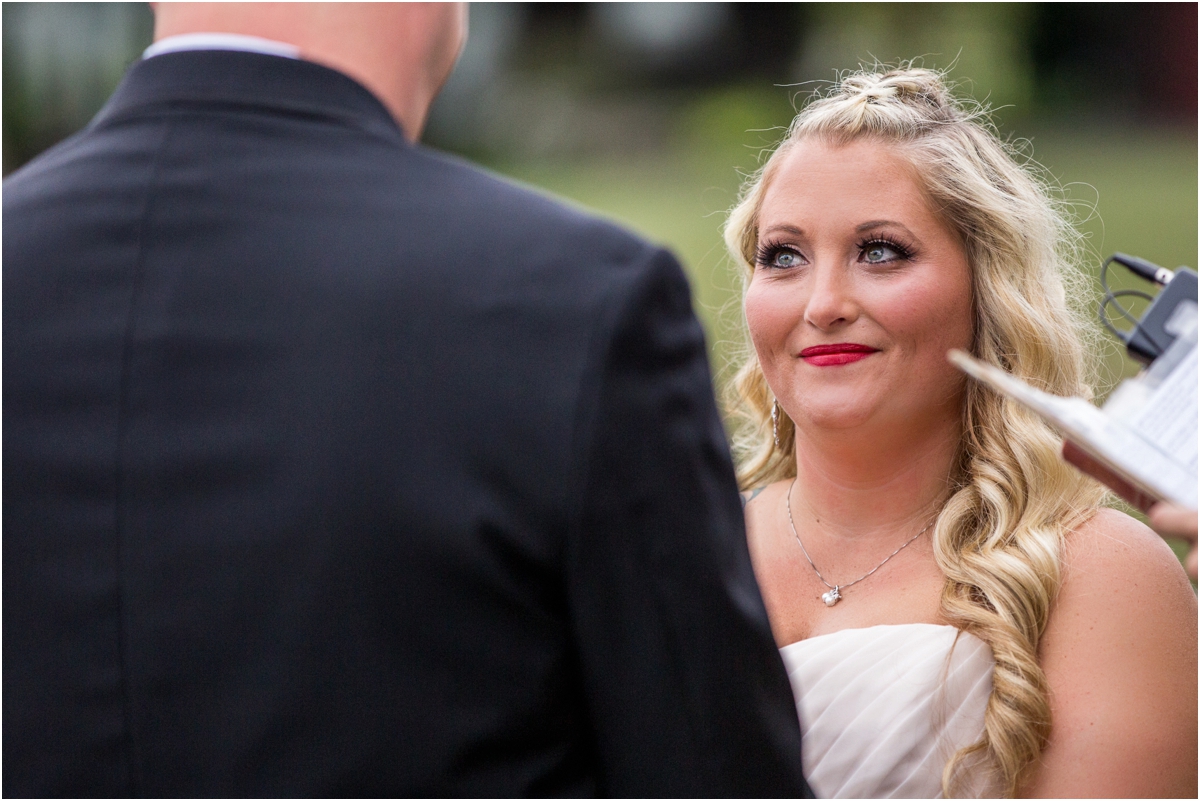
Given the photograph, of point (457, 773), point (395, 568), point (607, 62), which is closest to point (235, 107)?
point (395, 568)

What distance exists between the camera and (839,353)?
8.90 ft

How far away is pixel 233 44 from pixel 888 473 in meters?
2.03

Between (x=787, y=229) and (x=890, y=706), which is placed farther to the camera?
(x=787, y=229)

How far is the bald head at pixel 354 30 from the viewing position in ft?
4.12

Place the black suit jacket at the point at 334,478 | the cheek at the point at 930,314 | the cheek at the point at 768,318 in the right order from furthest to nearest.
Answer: the cheek at the point at 768,318, the cheek at the point at 930,314, the black suit jacket at the point at 334,478

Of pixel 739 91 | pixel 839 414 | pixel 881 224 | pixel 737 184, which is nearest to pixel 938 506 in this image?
pixel 839 414

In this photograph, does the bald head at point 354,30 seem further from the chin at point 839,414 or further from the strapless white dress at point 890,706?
the strapless white dress at point 890,706

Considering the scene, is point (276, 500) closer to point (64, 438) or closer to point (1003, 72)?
point (64, 438)

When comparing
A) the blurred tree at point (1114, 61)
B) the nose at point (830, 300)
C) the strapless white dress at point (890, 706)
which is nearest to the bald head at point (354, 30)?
the nose at point (830, 300)

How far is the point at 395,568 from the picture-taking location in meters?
1.16

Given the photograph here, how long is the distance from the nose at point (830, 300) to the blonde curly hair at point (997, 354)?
292 millimetres

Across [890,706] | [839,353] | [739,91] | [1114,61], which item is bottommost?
[739,91]

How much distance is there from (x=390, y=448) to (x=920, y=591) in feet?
6.10

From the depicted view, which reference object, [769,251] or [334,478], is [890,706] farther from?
[334,478]
